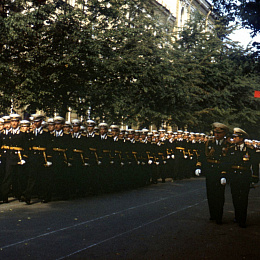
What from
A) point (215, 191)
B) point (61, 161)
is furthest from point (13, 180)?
point (215, 191)

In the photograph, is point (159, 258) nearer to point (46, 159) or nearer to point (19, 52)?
point (46, 159)

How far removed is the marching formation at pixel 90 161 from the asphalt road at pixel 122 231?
52cm

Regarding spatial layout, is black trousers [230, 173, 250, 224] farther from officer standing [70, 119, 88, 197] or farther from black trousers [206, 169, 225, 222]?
officer standing [70, 119, 88, 197]

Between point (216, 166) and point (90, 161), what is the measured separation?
5.38 meters

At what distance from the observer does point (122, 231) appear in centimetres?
917

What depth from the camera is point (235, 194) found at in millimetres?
10773

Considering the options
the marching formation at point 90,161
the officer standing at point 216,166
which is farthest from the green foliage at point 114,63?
the officer standing at point 216,166

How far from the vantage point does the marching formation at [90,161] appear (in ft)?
35.7

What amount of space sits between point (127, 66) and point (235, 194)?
1469 cm

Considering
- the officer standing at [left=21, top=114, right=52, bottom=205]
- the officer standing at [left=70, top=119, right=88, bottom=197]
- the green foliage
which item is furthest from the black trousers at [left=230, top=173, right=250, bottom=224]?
the green foliage

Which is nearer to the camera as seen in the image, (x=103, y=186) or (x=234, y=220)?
(x=234, y=220)

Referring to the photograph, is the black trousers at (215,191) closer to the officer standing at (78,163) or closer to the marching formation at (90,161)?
the marching formation at (90,161)

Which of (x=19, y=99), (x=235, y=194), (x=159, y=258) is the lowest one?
(x=159, y=258)

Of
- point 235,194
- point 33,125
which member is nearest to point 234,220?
point 235,194
